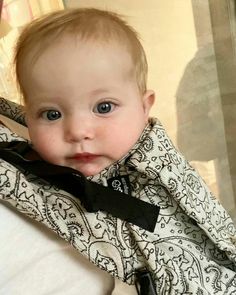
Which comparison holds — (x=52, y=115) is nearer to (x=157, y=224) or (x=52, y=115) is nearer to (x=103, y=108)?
(x=103, y=108)

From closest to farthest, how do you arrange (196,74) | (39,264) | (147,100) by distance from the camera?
(39,264) < (147,100) < (196,74)

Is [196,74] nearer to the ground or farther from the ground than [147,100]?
nearer to the ground

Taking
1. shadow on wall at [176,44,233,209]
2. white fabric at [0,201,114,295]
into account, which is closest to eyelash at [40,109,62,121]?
white fabric at [0,201,114,295]

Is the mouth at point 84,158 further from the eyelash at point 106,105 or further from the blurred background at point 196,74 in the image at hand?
the blurred background at point 196,74

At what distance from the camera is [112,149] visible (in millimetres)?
690

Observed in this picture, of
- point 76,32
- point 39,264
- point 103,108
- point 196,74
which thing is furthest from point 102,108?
point 196,74

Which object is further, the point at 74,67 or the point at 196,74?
the point at 196,74

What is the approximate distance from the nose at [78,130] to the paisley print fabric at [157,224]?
0.19ft

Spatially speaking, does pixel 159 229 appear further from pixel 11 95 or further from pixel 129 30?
pixel 11 95

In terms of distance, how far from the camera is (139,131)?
727 millimetres

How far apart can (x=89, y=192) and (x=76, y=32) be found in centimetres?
21

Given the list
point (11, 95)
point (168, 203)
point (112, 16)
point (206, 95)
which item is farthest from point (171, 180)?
point (206, 95)

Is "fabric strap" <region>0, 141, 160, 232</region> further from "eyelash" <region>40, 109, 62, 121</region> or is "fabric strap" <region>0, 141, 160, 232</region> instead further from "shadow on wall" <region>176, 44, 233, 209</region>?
"shadow on wall" <region>176, 44, 233, 209</region>

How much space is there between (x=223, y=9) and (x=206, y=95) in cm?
26
